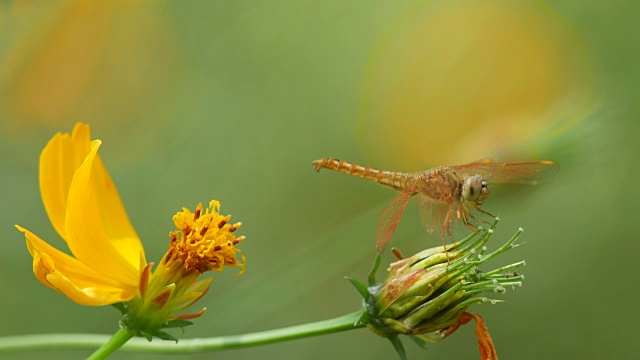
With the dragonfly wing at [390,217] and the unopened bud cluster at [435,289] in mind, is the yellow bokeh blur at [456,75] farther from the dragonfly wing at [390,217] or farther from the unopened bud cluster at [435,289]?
the unopened bud cluster at [435,289]

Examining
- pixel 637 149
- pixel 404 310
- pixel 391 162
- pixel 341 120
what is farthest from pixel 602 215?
pixel 404 310

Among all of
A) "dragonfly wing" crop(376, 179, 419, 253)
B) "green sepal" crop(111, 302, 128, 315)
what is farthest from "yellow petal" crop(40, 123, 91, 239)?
"dragonfly wing" crop(376, 179, 419, 253)

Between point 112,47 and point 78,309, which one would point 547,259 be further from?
point 112,47

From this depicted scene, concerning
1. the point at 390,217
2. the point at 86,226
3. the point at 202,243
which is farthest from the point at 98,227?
the point at 390,217

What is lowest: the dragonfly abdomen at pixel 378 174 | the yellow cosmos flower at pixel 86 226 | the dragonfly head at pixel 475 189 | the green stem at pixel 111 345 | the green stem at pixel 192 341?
the green stem at pixel 111 345

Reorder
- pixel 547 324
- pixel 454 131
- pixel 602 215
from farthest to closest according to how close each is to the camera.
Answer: pixel 454 131
pixel 602 215
pixel 547 324

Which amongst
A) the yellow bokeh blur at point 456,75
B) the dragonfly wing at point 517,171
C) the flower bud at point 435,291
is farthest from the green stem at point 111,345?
the yellow bokeh blur at point 456,75
